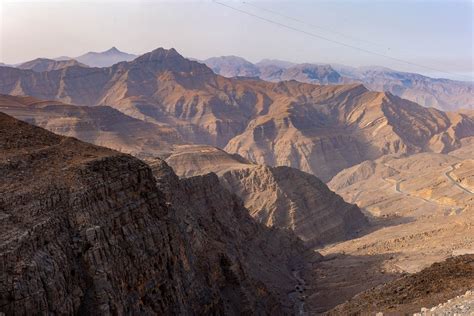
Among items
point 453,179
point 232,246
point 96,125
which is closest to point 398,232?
point 232,246

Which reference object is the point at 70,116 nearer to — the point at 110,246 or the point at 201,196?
the point at 201,196

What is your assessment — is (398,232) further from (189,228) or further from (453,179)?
(189,228)

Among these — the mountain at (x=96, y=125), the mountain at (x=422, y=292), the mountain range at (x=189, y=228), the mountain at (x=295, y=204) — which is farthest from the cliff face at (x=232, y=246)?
the mountain at (x=96, y=125)

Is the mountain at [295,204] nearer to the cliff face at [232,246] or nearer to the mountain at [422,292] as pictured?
the cliff face at [232,246]

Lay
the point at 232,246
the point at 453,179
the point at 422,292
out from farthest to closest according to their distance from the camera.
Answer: the point at 453,179
the point at 232,246
the point at 422,292

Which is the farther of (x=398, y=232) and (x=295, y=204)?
(x=295, y=204)

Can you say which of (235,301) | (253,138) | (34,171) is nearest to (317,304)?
(235,301)

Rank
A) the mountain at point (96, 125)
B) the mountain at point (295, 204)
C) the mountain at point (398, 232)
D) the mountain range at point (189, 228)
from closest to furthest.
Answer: the mountain range at point (189, 228)
the mountain at point (398, 232)
the mountain at point (295, 204)
the mountain at point (96, 125)
